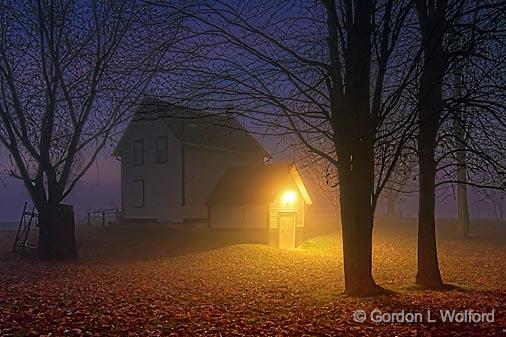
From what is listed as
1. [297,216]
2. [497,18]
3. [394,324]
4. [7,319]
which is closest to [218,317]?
[394,324]

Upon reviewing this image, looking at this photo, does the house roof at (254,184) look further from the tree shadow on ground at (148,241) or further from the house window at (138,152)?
A: the house window at (138,152)

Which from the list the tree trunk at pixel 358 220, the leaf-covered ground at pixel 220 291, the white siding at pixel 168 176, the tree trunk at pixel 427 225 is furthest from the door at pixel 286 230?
the tree trunk at pixel 358 220

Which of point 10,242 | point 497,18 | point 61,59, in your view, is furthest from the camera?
point 10,242

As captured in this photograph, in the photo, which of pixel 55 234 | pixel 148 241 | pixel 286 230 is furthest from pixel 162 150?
pixel 55 234

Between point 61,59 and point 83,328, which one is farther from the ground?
point 61,59

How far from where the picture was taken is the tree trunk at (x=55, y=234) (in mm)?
20328

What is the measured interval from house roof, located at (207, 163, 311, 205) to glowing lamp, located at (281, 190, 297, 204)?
2.22ft

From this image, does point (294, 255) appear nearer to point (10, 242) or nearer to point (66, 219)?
point (66, 219)

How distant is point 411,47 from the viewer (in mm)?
11742

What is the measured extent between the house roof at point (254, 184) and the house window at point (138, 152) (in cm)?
542

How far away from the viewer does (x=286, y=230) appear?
28.9m

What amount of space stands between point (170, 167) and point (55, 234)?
11.2 meters

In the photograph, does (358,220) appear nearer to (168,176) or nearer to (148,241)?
(148,241)

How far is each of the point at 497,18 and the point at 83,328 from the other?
8715 millimetres
